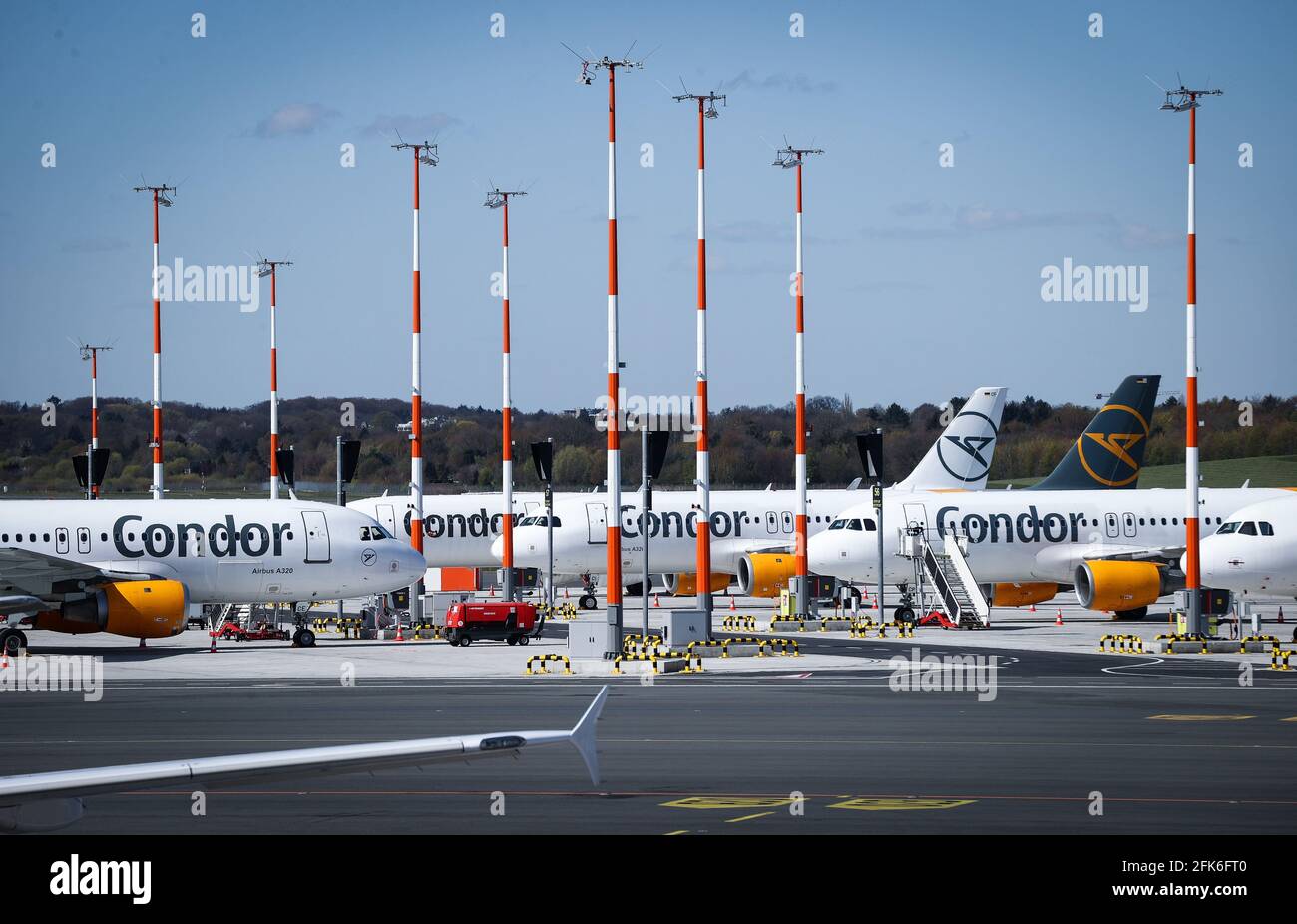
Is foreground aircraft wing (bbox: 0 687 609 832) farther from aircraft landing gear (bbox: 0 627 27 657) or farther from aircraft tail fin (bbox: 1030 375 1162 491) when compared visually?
aircraft tail fin (bbox: 1030 375 1162 491)

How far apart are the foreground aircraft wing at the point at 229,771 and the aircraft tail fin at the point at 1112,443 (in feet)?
208

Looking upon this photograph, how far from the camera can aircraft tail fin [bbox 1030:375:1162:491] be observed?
71000mm

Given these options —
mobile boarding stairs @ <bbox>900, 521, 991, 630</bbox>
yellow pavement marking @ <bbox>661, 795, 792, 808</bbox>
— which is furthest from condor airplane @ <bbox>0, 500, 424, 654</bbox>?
yellow pavement marking @ <bbox>661, 795, 792, 808</bbox>

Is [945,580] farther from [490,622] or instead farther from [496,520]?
[496,520]

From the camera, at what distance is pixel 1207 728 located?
1032 inches

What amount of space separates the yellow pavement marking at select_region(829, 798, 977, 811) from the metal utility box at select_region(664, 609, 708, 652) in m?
23.8

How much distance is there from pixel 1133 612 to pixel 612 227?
104 feet

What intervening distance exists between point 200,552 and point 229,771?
38.6 metres

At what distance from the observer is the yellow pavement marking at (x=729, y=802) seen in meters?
18.2

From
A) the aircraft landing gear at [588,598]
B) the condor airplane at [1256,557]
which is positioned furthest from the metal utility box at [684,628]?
the aircraft landing gear at [588,598]

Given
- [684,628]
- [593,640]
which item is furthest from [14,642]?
[684,628]

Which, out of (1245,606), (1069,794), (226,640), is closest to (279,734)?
(1069,794)

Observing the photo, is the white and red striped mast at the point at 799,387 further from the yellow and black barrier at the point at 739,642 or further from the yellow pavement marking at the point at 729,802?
the yellow pavement marking at the point at 729,802
